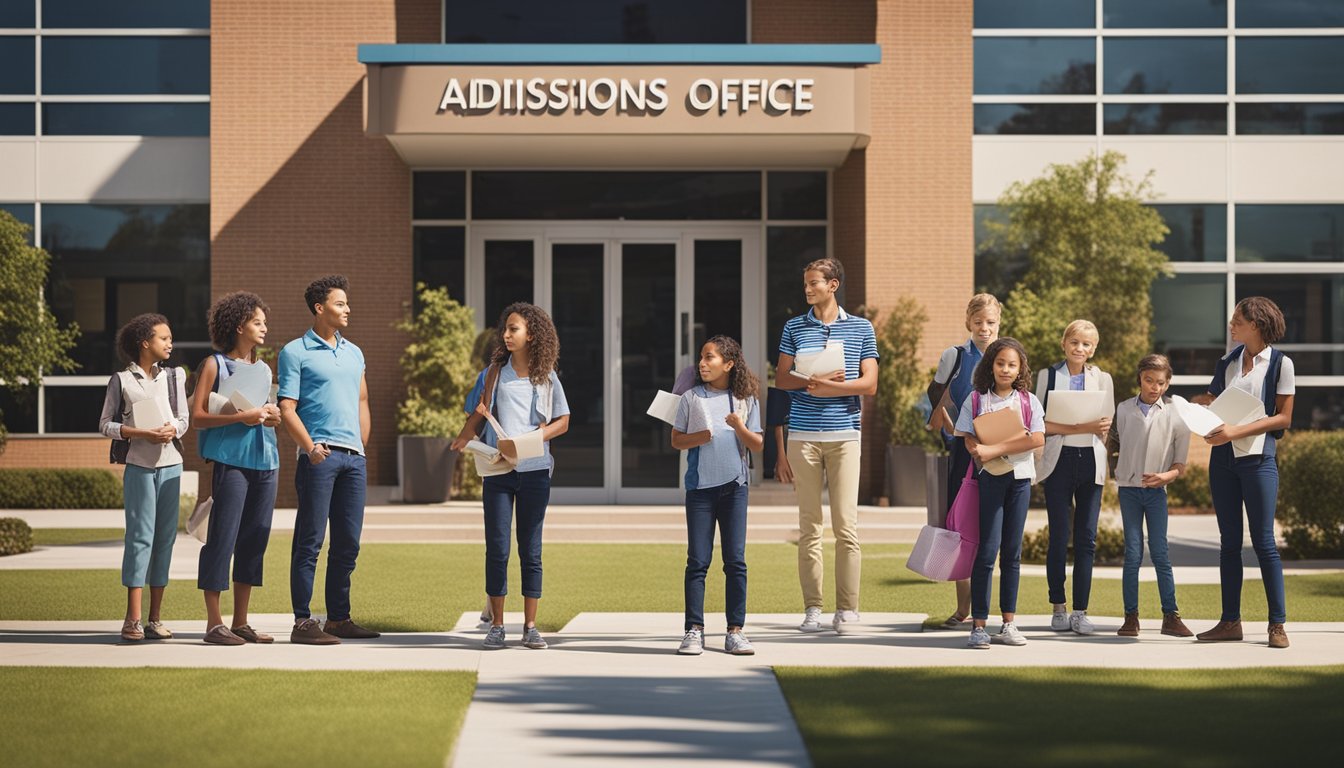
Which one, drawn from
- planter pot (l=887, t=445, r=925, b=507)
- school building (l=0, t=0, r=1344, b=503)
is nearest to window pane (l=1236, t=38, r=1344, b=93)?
school building (l=0, t=0, r=1344, b=503)

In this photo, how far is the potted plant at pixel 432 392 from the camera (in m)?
17.8

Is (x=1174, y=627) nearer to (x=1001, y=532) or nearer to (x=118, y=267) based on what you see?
(x=1001, y=532)

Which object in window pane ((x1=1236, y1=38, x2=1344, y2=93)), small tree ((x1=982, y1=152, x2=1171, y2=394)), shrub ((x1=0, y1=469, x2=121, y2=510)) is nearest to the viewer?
small tree ((x1=982, y1=152, x2=1171, y2=394))

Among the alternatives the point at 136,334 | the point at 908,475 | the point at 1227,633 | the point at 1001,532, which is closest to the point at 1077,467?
the point at 1001,532

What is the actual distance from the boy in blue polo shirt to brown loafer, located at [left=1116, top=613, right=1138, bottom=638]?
15.5ft

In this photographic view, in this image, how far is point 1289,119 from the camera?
20.9 meters

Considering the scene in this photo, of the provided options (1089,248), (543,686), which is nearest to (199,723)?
(543,686)

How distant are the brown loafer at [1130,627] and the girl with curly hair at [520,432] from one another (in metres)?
3.60

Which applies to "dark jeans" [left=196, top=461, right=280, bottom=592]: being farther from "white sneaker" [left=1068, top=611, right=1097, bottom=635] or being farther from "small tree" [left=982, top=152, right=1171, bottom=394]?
"small tree" [left=982, top=152, right=1171, bottom=394]

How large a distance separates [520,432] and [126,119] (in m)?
14.9

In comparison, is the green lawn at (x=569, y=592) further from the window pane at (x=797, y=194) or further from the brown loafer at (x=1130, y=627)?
the window pane at (x=797, y=194)

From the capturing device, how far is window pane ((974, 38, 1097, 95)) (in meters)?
20.7

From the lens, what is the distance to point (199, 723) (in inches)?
251

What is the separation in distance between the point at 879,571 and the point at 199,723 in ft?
26.3
